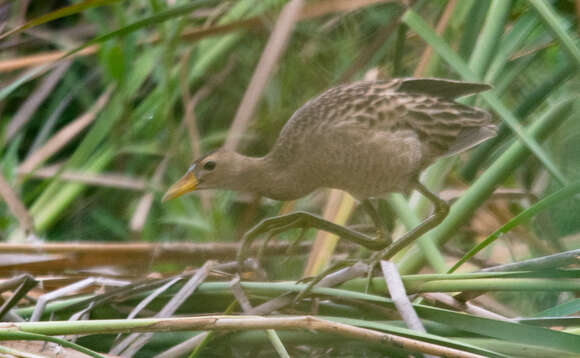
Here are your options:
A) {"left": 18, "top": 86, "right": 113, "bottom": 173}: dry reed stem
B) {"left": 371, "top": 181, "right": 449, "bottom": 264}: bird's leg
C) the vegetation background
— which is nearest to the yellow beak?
the vegetation background

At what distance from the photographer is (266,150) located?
77.5 inches

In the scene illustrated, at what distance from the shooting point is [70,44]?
7.04ft

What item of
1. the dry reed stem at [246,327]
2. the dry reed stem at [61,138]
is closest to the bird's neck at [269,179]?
the dry reed stem at [246,327]

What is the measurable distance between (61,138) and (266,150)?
478 millimetres

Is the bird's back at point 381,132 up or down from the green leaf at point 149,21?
down

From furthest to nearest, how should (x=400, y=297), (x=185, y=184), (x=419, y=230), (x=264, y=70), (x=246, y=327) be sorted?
(x=264, y=70) < (x=185, y=184) < (x=419, y=230) < (x=400, y=297) < (x=246, y=327)

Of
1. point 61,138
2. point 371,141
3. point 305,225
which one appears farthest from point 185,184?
point 61,138

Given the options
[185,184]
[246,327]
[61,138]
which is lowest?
[246,327]

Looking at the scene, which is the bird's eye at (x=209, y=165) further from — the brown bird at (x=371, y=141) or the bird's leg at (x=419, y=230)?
the bird's leg at (x=419, y=230)

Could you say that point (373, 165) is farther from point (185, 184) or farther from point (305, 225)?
point (185, 184)

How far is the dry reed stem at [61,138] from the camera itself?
1.98m

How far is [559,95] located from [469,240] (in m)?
0.43

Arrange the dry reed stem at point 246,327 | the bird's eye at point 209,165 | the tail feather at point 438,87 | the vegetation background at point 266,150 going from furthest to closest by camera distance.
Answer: the bird's eye at point 209,165 < the tail feather at point 438,87 < the vegetation background at point 266,150 < the dry reed stem at point 246,327

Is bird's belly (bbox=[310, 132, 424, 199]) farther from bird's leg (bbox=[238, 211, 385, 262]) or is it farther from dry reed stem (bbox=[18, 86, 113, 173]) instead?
dry reed stem (bbox=[18, 86, 113, 173])
